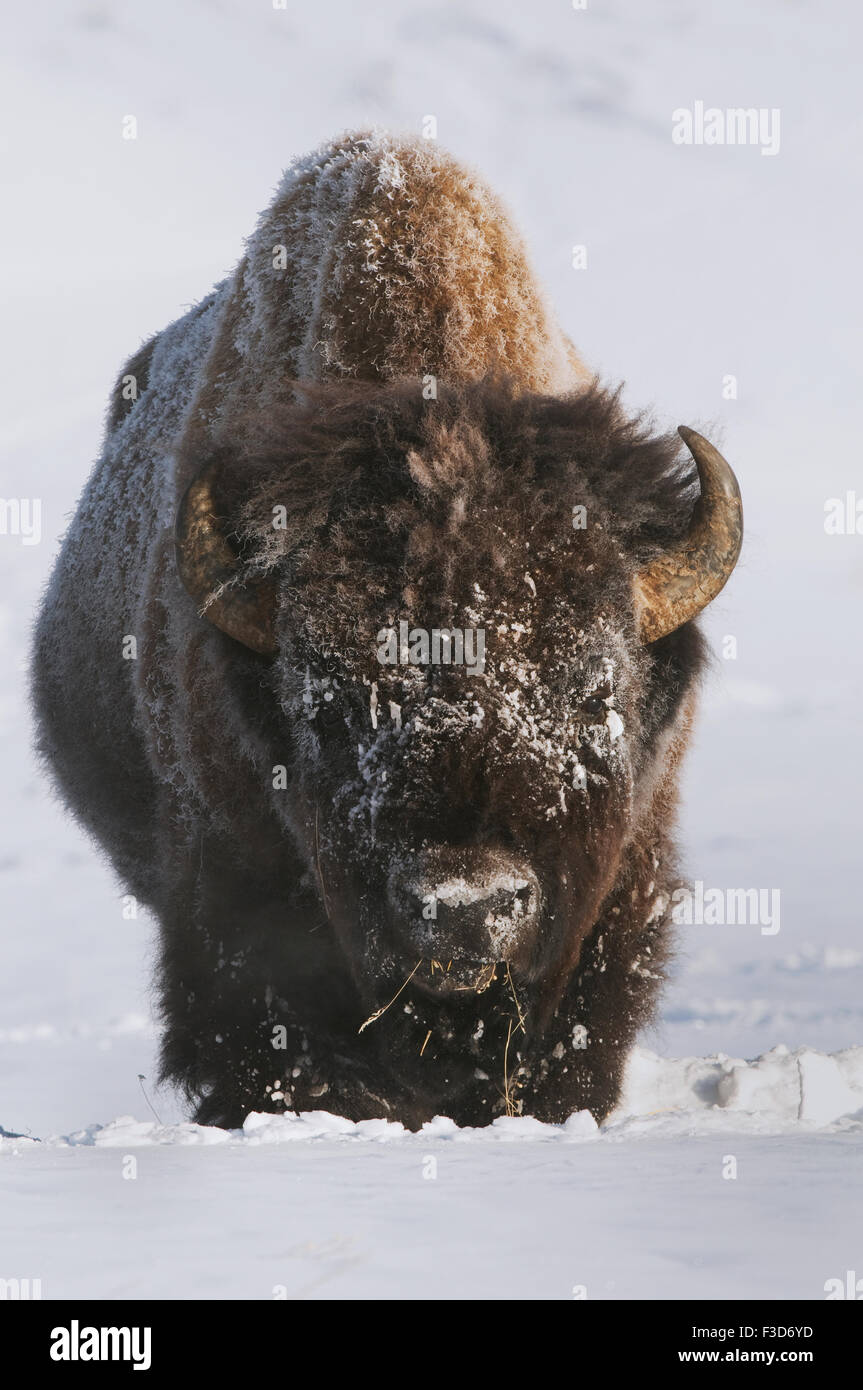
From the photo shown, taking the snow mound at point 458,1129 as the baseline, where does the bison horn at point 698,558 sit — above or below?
above

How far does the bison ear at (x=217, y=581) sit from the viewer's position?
15.3 feet

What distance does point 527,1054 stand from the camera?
517 cm

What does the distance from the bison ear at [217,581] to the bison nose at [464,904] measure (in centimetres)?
109

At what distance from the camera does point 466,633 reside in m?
4.12

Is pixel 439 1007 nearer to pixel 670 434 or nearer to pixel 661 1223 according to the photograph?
pixel 661 1223

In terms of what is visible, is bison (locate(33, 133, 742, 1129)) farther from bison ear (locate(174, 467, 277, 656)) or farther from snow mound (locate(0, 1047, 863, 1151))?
snow mound (locate(0, 1047, 863, 1151))

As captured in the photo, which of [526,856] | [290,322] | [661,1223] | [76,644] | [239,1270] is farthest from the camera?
[76,644]

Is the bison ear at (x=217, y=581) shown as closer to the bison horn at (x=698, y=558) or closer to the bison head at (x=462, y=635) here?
the bison head at (x=462, y=635)

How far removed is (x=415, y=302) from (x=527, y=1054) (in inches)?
112

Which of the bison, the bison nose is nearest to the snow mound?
the bison

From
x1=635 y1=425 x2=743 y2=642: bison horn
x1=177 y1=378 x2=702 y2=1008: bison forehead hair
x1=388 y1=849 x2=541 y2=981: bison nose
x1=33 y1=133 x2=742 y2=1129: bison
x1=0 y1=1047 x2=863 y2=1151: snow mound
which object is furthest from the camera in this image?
x1=635 y1=425 x2=743 y2=642: bison horn

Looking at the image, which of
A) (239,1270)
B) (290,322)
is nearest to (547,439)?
(290,322)

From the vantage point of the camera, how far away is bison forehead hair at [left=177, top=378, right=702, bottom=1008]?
157 inches

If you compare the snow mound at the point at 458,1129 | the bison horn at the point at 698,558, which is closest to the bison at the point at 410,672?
the bison horn at the point at 698,558
